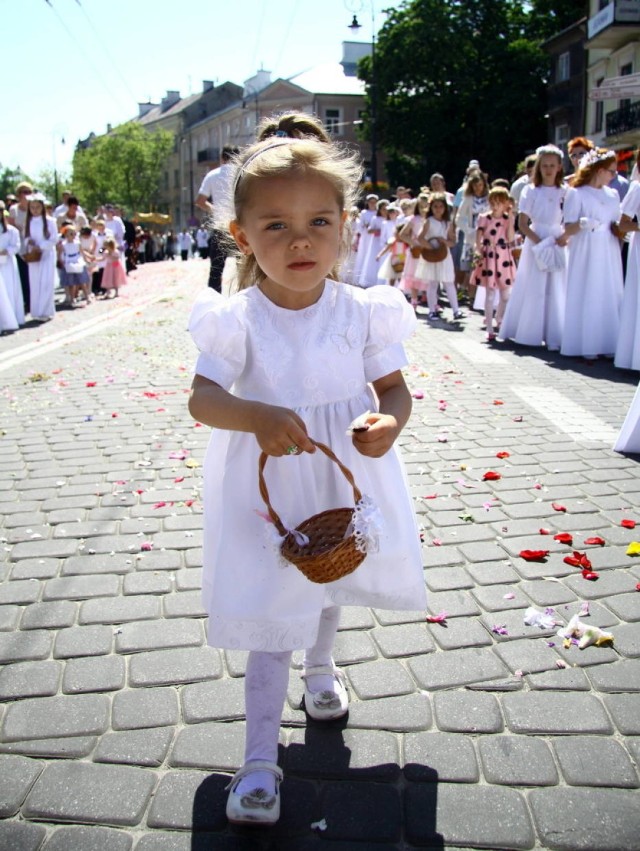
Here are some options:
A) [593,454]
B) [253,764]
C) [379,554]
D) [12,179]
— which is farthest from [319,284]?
[12,179]

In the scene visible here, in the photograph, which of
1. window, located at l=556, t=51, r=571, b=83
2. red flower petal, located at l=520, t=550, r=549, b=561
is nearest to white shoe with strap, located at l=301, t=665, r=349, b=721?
red flower petal, located at l=520, t=550, r=549, b=561

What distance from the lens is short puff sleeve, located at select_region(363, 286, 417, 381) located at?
8.07 feet

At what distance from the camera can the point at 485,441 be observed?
5.88 m

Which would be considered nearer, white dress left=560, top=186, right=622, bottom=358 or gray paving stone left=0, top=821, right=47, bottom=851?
gray paving stone left=0, top=821, right=47, bottom=851

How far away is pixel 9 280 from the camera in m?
13.2

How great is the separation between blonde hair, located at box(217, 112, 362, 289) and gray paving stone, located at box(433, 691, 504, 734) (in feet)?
4.82

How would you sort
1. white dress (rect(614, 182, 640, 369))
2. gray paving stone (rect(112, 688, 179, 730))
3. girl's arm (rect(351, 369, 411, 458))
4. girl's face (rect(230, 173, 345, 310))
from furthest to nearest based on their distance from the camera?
white dress (rect(614, 182, 640, 369)), gray paving stone (rect(112, 688, 179, 730)), girl's face (rect(230, 173, 345, 310)), girl's arm (rect(351, 369, 411, 458))

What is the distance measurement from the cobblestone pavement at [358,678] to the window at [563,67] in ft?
139

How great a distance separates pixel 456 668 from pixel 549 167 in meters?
7.83

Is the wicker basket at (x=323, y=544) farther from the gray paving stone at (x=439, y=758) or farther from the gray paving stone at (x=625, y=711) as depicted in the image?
the gray paving stone at (x=625, y=711)

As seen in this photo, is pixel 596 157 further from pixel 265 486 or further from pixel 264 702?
pixel 264 702

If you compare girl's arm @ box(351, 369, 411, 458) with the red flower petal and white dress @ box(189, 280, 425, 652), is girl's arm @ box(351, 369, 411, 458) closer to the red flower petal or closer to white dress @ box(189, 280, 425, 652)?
white dress @ box(189, 280, 425, 652)

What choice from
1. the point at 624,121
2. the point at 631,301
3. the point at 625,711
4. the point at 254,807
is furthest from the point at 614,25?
the point at 254,807

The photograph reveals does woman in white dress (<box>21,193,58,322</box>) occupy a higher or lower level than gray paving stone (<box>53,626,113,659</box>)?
higher
